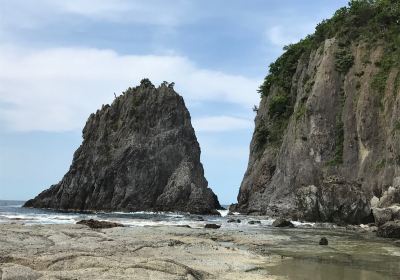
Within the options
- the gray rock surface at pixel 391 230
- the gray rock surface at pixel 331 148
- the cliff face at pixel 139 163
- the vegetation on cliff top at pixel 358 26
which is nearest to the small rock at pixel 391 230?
the gray rock surface at pixel 391 230

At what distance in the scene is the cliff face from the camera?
9194cm

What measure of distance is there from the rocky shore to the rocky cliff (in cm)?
1621

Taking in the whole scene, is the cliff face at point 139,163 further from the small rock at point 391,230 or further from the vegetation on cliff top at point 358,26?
the small rock at point 391,230

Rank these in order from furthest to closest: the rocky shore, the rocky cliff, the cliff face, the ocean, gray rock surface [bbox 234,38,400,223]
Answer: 1. the cliff face
2. the rocky cliff
3. gray rock surface [bbox 234,38,400,223]
4. the ocean
5. the rocky shore

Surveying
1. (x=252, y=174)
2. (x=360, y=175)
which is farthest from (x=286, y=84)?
(x=360, y=175)

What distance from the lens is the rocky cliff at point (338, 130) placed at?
1898 inches

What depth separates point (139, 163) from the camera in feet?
316

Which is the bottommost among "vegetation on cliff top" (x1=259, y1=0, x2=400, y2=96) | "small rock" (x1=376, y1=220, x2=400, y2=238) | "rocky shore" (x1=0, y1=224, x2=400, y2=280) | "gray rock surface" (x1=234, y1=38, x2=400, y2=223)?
"rocky shore" (x1=0, y1=224, x2=400, y2=280)

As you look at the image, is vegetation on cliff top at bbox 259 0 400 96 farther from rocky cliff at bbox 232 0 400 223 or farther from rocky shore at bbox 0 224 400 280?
rocky shore at bbox 0 224 400 280

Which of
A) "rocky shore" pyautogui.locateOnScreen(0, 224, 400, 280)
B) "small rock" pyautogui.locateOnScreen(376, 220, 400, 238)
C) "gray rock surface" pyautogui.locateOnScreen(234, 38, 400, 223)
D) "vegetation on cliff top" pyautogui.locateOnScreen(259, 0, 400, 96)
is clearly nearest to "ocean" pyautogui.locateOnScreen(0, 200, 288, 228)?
"gray rock surface" pyautogui.locateOnScreen(234, 38, 400, 223)

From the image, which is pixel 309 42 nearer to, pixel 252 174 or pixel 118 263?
pixel 252 174

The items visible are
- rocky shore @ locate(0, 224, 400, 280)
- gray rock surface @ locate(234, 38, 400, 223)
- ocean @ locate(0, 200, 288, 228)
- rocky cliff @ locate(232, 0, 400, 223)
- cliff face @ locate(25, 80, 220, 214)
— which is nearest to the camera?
rocky shore @ locate(0, 224, 400, 280)

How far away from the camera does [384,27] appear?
65.8m

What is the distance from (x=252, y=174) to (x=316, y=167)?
19.7m
